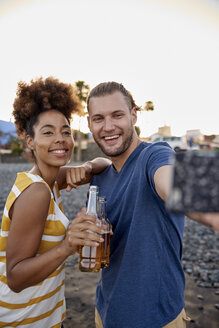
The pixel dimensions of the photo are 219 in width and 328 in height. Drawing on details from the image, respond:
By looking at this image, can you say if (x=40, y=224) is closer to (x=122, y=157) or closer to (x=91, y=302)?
(x=122, y=157)

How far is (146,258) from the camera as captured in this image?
5.93ft

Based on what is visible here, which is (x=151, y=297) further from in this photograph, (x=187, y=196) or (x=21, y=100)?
→ (x=21, y=100)

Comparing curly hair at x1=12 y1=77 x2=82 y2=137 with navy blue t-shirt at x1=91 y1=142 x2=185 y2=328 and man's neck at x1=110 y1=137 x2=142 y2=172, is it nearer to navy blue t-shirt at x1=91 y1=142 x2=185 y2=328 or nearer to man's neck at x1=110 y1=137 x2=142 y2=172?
man's neck at x1=110 y1=137 x2=142 y2=172

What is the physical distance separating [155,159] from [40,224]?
920 mm

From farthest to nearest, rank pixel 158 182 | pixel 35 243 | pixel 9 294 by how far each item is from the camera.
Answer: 1. pixel 9 294
2. pixel 35 243
3. pixel 158 182

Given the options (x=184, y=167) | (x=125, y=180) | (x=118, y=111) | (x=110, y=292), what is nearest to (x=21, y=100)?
(x=118, y=111)

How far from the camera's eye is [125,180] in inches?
82.4

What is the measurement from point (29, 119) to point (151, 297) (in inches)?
75.2

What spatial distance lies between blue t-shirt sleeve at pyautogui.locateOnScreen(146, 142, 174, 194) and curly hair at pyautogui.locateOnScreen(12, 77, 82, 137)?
3.84 ft

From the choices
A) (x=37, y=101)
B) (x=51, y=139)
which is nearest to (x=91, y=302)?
(x=51, y=139)

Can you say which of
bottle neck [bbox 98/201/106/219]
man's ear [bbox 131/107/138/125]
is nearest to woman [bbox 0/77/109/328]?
bottle neck [bbox 98/201/106/219]

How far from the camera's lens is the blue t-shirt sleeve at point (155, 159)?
1.60m

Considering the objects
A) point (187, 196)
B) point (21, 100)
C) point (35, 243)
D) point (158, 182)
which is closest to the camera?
point (187, 196)

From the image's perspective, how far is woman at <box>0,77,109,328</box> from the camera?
1.72 m
